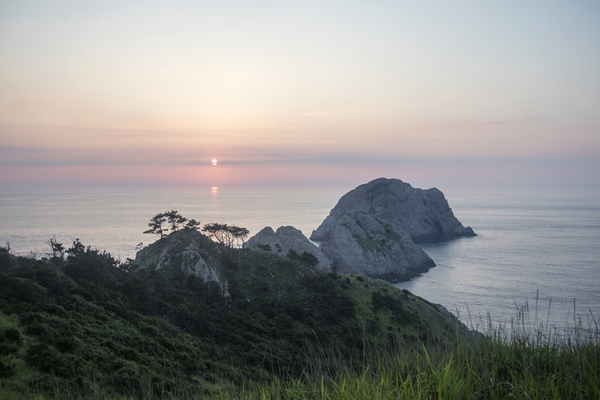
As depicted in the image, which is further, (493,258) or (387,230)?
(387,230)

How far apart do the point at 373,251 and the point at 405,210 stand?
64966 mm

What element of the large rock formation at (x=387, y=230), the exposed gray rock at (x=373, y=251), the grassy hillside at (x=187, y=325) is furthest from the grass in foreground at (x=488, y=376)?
the exposed gray rock at (x=373, y=251)

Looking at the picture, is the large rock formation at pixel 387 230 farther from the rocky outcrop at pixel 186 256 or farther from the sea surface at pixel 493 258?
the rocky outcrop at pixel 186 256

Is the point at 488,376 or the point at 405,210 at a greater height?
the point at 405,210

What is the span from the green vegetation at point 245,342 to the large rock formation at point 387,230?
2326 cm

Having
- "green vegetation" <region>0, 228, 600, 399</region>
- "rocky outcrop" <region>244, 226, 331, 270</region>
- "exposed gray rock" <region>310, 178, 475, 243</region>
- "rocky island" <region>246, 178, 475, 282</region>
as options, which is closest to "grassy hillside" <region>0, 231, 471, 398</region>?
"green vegetation" <region>0, 228, 600, 399</region>

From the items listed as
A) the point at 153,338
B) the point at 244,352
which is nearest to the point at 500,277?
the point at 244,352

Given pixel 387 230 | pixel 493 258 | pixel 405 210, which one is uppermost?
pixel 405 210

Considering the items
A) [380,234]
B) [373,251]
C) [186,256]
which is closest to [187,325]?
[186,256]

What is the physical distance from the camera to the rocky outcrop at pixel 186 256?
47.6 meters

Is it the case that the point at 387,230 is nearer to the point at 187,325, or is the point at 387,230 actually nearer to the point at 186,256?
the point at 186,256

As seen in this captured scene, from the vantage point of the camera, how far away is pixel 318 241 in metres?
168

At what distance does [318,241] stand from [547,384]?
532 ft

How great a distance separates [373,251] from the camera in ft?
383
